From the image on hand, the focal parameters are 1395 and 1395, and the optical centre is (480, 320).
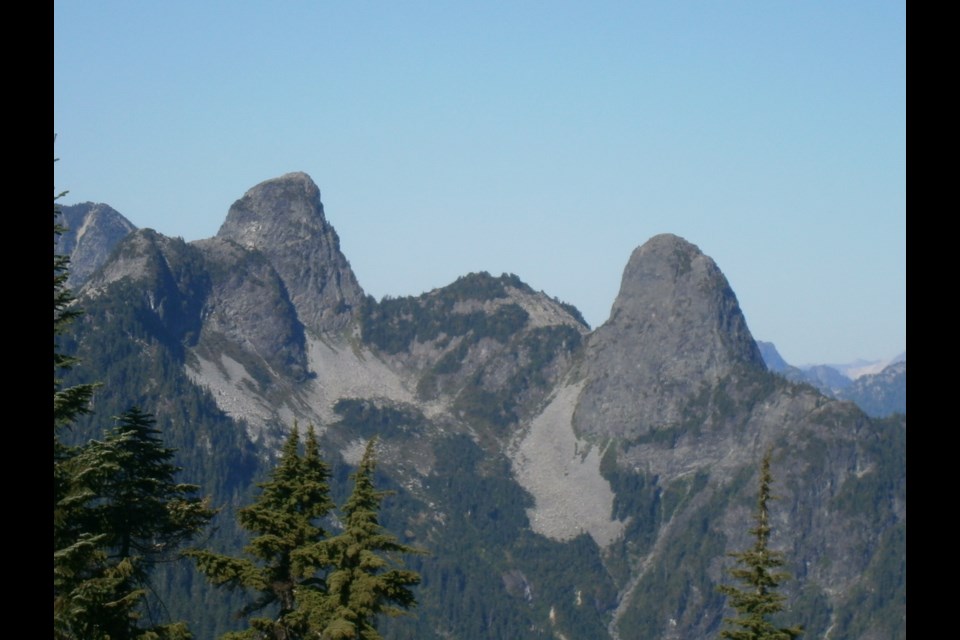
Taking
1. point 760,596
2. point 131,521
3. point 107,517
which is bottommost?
point 760,596

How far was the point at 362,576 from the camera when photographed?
36844mm

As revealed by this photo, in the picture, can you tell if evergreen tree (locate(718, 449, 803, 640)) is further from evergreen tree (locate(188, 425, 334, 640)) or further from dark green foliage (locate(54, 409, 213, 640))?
dark green foliage (locate(54, 409, 213, 640))

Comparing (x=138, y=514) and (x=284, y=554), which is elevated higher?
(x=138, y=514)

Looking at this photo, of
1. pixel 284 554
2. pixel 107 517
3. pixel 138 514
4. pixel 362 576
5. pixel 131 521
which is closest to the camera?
pixel 107 517

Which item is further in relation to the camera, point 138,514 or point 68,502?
point 138,514

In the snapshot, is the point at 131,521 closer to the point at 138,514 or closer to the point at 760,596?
the point at 138,514

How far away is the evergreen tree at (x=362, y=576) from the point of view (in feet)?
119

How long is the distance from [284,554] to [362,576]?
9.06 ft

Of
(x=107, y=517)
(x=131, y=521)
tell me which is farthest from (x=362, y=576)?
(x=107, y=517)

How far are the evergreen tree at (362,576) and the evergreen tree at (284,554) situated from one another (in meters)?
0.65

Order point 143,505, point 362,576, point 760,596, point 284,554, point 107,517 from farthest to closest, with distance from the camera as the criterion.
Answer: point 760,596
point 284,554
point 362,576
point 143,505
point 107,517

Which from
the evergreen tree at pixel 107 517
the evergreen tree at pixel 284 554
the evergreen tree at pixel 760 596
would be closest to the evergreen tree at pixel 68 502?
the evergreen tree at pixel 107 517
